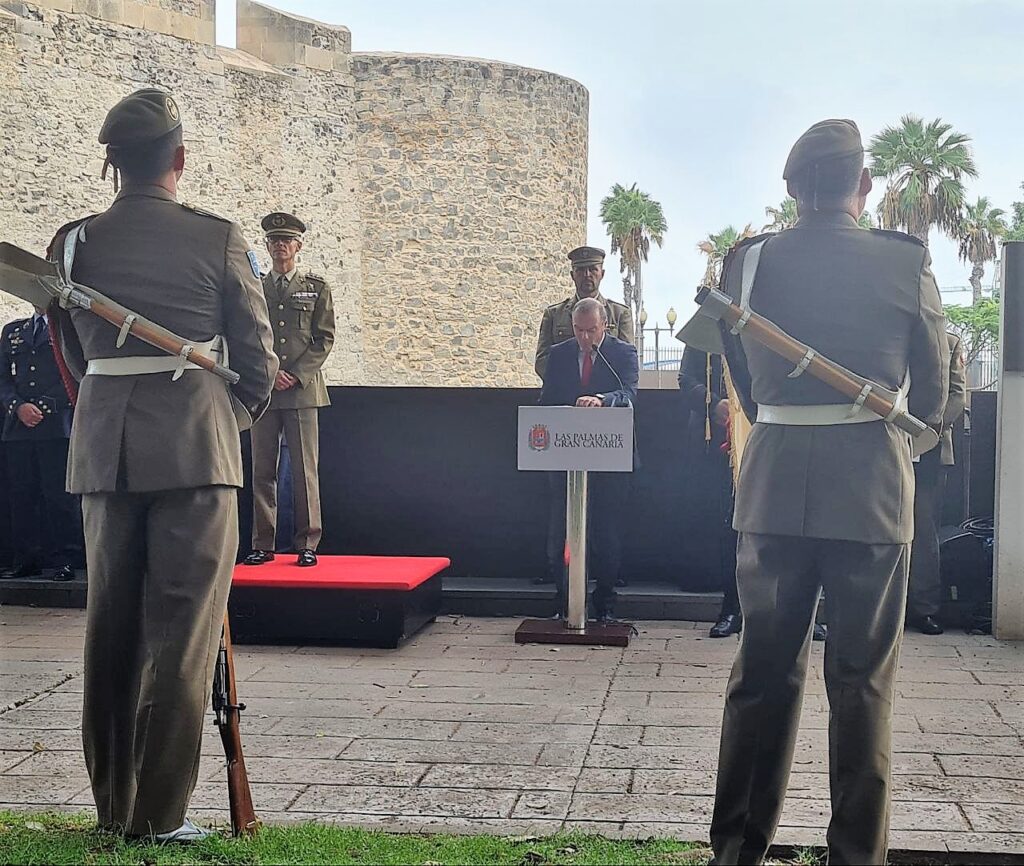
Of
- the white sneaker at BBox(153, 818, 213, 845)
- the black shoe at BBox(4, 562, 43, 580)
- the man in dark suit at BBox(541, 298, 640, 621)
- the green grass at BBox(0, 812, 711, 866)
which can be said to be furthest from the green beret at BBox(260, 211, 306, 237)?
the white sneaker at BBox(153, 818, 213, 845)

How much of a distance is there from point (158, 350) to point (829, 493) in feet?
5.46

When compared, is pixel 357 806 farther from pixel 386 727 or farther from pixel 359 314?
pixel 359 314

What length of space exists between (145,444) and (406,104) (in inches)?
937

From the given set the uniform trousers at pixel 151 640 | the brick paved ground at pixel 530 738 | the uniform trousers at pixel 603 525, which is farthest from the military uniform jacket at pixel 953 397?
the uniform trousers at pixel 151 640

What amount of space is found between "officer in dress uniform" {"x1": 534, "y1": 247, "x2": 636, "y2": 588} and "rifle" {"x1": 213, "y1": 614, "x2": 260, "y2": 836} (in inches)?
149

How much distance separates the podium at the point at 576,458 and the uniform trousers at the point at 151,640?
10.7 ft

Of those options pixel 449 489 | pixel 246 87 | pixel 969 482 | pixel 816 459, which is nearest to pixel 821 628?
pixel 969 482

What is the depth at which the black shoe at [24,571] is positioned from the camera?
327 inches

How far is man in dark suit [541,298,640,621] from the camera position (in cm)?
703

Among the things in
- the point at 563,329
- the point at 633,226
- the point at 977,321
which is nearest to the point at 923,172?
the point at 977,321

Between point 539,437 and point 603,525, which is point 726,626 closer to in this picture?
point 603,525

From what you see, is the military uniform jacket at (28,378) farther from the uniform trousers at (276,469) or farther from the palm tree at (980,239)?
the palm tree at (980,239)

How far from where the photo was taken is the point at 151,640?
3.45 meters

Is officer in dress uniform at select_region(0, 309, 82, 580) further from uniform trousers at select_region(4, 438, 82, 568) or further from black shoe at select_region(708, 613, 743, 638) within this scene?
black shoe at select_region(708, 613, 743, 638)
